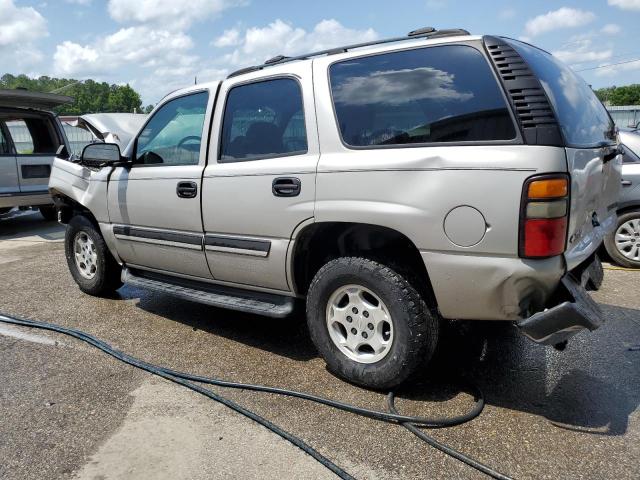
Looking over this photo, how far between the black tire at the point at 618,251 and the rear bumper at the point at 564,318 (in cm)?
376

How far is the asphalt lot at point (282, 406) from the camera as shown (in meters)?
2.66

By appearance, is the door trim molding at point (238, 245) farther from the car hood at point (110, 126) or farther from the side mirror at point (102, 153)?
the car hood at point (110, 126)

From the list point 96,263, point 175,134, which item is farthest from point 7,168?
point 175,134

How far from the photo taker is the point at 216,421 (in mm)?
3072

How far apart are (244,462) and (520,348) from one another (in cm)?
222

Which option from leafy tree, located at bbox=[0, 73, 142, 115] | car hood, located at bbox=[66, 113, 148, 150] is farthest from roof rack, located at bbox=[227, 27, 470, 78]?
leafy tree, located at bbox=[0, 73, 142, 115]

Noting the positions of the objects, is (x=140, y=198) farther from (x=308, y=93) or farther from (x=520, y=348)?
(x=520, y=348)

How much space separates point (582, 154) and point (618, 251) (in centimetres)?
387

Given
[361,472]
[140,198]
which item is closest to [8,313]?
[140,198]

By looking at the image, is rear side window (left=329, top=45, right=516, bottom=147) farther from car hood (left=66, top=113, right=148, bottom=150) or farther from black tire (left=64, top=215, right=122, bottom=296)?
car hood (left=66, top=113, right=148, bottom=150)

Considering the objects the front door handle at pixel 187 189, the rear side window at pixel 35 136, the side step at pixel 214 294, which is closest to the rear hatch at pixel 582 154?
the side step at pixel 214 294

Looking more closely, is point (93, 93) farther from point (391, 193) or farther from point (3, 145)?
point (391, 193)

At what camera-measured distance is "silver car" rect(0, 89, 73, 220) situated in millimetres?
9055

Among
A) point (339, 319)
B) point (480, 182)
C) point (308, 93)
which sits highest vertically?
point (308, 93)
